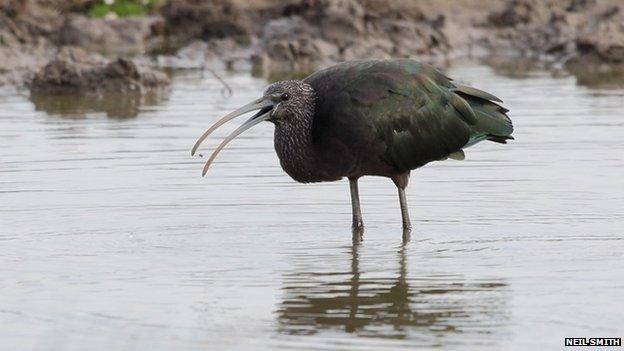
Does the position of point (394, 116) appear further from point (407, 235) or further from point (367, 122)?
point (407, 235)

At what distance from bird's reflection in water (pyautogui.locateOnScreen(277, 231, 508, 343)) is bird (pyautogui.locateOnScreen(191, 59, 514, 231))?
1.02m

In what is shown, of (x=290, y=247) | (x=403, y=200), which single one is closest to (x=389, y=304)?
(x=290, y=247)

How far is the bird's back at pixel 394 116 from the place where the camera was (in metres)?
9.45

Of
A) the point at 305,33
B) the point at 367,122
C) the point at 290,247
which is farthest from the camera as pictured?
the point at 305,33

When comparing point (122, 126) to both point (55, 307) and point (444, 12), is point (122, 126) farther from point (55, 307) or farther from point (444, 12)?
point (444, 12)

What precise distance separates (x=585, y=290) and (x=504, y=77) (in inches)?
464

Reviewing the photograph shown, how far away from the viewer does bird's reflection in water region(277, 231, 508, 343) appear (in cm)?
708

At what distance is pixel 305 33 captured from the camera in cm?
2203

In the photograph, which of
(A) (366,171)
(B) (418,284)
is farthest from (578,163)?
(B) (418,284)

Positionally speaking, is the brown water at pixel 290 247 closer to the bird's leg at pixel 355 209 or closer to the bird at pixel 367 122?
the bird's leg at pixel 355 209

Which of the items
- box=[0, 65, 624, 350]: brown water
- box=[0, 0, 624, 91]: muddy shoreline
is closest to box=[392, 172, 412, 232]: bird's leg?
box=[0, 65, 624, 350]: brown water

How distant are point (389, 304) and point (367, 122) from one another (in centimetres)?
214

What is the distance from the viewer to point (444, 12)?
24.5 m

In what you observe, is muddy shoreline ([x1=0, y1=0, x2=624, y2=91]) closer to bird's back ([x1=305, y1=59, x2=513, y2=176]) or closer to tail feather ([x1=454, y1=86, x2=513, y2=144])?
tail feather ([x1=454, y1=86, x2=513, y2=144])
